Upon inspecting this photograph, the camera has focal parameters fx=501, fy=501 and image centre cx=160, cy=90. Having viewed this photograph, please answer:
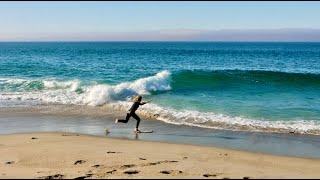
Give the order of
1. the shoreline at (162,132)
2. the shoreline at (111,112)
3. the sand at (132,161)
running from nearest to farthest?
1. the sand at (132,161)
2. the shoreline at (162,132)
3. the shoreline at (111,112)

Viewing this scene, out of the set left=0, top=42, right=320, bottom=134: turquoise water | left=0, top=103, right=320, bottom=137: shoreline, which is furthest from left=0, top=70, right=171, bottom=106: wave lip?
left=0, top=103, right=320, bottom=137: shoreline

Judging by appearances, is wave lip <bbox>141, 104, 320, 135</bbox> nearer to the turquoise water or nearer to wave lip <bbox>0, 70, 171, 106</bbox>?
the turquoise water

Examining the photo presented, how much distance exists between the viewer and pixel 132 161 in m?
9.93

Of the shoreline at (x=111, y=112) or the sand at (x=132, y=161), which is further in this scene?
the shoreline at (x=111, y=112)

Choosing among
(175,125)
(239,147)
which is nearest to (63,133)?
(175,125)

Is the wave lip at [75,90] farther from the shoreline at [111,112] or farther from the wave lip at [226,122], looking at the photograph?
the wave lip at [226,122]

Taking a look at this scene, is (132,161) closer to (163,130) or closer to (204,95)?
(163,130)

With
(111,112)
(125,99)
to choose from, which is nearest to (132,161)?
(111,112)

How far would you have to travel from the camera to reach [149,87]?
26391 mm

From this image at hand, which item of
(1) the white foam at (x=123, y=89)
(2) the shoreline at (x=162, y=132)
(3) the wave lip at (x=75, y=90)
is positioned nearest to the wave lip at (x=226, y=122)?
(2) the shoreline at (x=162, y=132)

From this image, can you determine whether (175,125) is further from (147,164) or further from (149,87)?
(149,87)

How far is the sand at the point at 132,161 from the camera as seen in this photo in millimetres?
8836

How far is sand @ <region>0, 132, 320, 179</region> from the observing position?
8836 millimetres

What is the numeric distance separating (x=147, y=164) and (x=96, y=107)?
11.1 metres
